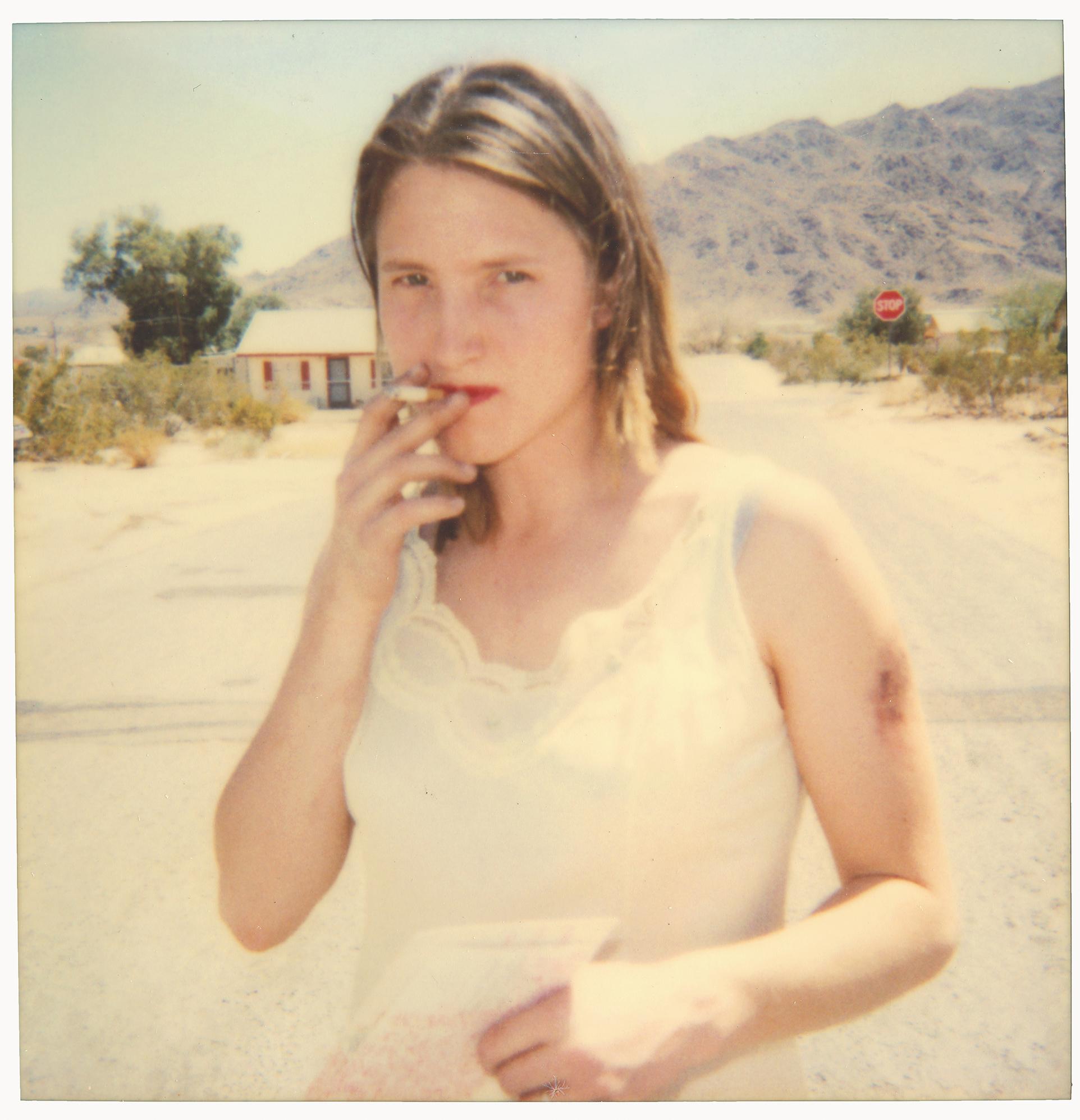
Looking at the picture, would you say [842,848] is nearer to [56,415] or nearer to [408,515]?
[408,515]

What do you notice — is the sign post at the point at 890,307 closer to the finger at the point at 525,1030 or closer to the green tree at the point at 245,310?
the green tree at the point at 245,310

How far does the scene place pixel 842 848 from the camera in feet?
3.27

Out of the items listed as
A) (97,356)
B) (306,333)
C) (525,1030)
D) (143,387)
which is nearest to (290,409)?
(306,333)

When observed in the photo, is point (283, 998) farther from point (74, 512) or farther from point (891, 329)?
point (891, 329)

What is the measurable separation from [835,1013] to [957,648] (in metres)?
1.80

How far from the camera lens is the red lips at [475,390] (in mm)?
1081

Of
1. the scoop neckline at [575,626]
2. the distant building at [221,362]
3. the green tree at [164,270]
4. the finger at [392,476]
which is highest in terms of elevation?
the green tree at [164,270]

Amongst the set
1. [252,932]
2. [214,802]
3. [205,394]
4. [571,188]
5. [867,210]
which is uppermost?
[867,210]

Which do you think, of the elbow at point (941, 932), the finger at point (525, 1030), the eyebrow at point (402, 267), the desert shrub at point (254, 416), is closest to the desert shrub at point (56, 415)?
the desert shrub at point (254, 416)

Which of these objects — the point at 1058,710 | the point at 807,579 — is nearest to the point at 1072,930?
the point at 1058,710

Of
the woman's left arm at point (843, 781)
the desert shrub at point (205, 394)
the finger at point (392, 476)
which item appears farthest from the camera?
the desert shrub at point (205, 394)

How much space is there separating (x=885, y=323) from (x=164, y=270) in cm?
128

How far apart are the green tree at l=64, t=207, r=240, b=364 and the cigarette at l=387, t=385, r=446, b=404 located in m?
0.82

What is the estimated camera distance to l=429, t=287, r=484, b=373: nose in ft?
3.50
